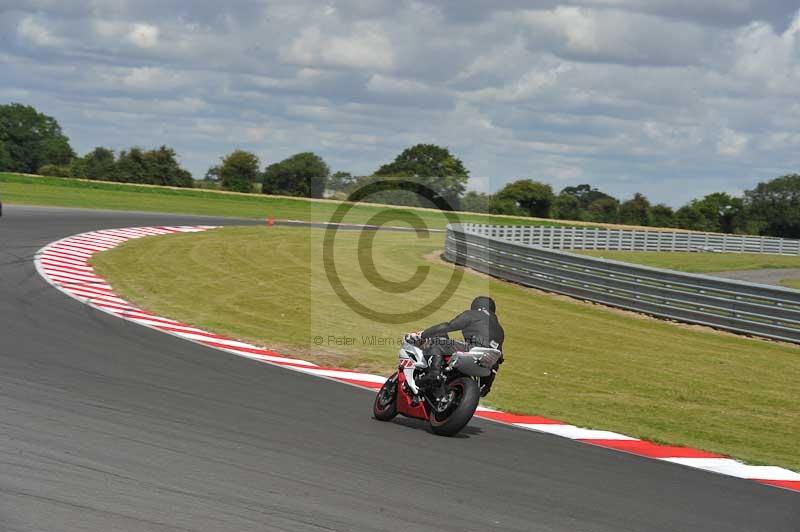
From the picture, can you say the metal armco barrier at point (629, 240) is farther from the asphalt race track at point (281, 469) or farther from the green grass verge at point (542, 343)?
the asphalt race track at point (281, 469)

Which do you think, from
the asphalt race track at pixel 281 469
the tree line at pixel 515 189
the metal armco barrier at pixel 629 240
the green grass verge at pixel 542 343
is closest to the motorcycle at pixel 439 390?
the asphalt race track at pixel 281 469

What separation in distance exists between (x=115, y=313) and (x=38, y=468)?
10249 millimetres

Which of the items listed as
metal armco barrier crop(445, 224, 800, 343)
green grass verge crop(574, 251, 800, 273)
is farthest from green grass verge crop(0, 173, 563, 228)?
green grass verge crop(574, 251, 800, 273)

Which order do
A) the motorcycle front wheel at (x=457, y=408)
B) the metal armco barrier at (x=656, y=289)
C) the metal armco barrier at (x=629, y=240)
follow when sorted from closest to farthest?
the motorcycle front wheel at (x=457, y=408)
the metal armco barrier at (x=656, y=289)
the metal armco barrier at (x=629, y=240)

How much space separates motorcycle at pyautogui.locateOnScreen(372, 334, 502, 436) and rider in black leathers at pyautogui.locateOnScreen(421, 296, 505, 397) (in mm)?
78

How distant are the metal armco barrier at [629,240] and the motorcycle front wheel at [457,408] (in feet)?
104

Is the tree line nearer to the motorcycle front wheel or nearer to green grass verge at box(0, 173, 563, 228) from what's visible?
green grass verge at box(0, 173, 563, 228)

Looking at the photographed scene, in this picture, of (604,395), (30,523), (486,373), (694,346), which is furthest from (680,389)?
(30,523)

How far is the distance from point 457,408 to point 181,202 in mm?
54460

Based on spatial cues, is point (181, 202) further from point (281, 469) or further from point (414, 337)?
point (281, 469)

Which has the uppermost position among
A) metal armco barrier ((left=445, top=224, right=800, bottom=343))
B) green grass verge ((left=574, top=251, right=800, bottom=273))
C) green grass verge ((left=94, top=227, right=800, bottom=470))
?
metal armco barrier ((left=445, top=224, right=800, bottom=343))

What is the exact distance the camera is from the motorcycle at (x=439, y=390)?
29.9 ft

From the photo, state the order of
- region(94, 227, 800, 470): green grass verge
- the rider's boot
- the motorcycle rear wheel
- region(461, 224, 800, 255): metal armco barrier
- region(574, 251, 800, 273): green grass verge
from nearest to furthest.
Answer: the rider's boot
the motorcycle rear wheel
region(94, 227, 800, 470): green grass verge
region(574, 251, 800, 273): green grass verge
region(461, 224, 800, 255): metal armco barrier

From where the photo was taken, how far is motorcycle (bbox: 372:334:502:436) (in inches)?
359
